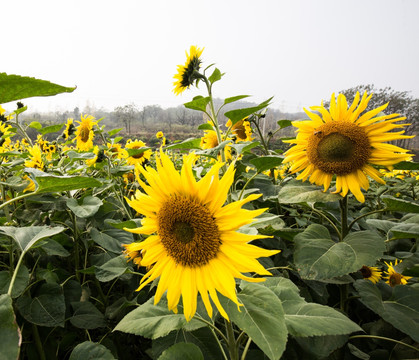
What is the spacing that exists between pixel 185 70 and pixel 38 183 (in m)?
1.11

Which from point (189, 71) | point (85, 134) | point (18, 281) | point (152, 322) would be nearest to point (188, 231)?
point (152, 322)

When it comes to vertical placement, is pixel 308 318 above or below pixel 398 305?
above

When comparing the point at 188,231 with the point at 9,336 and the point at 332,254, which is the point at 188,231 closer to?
the point at 9,336

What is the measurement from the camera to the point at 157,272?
0.74 metres

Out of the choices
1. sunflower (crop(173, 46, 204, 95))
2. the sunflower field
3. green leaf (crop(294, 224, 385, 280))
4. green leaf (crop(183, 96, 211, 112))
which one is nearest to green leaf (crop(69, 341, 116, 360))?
the sunflower field

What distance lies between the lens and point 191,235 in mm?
740

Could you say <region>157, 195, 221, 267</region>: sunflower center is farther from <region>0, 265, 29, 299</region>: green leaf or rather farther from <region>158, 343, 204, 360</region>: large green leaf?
<region>0, 265, 29, 299</region>: green leaf

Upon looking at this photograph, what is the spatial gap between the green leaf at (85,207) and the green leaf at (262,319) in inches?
27.0

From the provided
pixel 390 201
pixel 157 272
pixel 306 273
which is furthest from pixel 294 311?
pixel 390 201

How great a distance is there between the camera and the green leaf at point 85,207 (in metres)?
1.10

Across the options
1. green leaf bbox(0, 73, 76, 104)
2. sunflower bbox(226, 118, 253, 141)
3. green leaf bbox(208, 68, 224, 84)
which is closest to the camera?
green leaf bbox(0, 73, 76, 104)

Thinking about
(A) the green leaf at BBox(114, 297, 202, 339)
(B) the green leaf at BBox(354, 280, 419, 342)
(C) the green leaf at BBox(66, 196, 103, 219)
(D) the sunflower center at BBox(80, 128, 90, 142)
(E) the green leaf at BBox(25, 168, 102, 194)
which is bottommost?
(B) the green leaf at BBox(354, 280, 419, 342)

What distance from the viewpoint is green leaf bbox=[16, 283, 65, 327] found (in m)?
0.98

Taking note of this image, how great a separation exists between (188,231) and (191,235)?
1 cm
